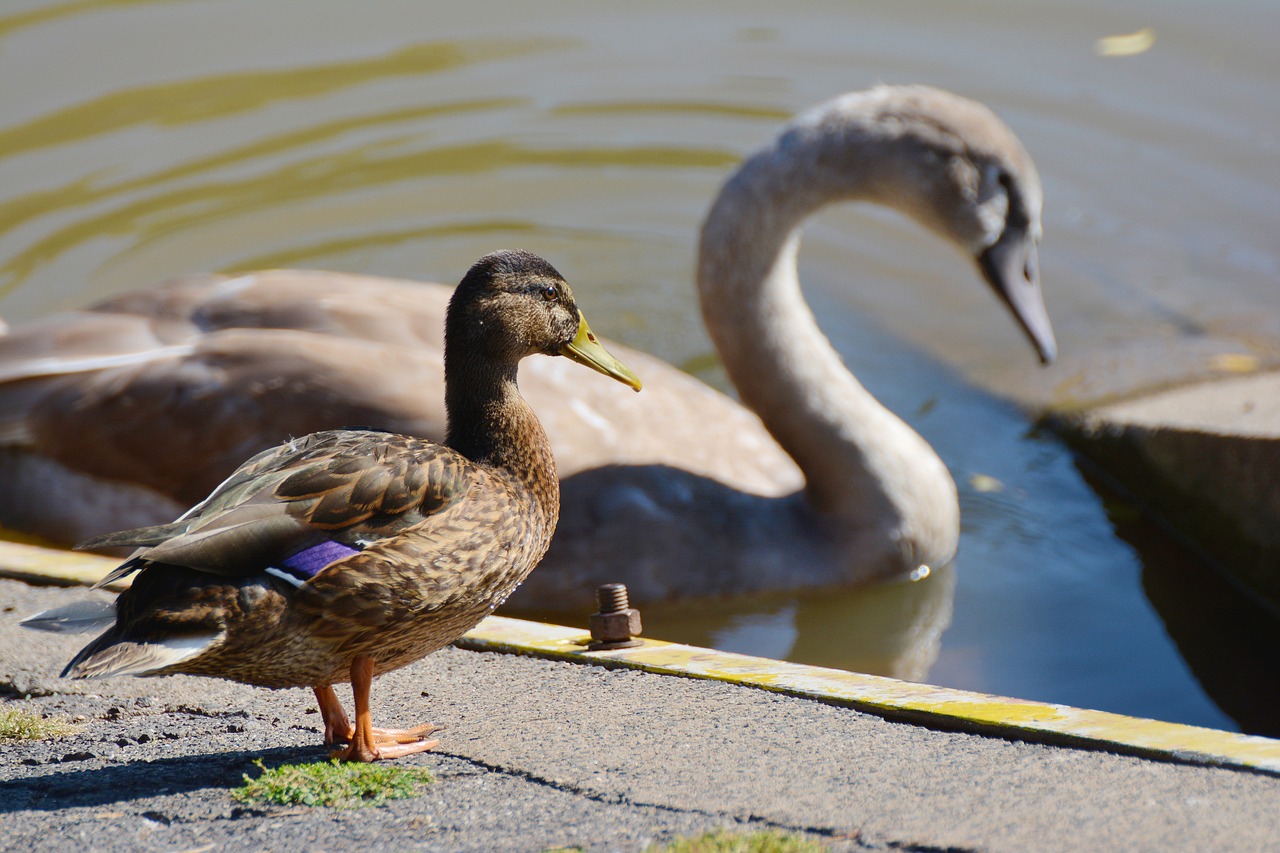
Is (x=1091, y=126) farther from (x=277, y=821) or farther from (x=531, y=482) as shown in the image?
(x=277, y=821)

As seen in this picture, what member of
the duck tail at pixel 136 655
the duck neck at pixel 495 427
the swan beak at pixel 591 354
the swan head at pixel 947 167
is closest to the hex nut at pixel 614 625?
the duck neck at pixel 495 427

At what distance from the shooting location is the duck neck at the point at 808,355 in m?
5.53

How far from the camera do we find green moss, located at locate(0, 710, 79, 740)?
3430 mm

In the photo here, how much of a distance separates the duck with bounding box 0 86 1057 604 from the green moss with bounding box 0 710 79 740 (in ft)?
5.86

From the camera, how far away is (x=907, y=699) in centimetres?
354

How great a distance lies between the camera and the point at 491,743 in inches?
134

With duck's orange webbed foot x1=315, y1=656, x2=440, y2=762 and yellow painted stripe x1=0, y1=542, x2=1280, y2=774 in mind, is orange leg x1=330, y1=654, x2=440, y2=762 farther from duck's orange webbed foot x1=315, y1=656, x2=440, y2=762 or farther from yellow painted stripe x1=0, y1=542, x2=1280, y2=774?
yellow painted stripe x1=0, y1=542, x2=1280, y2=774

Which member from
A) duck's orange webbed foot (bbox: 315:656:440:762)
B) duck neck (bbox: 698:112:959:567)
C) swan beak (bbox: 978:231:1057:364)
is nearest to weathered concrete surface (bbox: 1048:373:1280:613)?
swan beak (bbox: 978:231:1057:364)

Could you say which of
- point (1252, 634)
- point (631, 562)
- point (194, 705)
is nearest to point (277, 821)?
point (194, 705)

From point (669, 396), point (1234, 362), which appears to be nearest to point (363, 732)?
point (669, 396)

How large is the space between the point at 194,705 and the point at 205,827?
2.71 ft

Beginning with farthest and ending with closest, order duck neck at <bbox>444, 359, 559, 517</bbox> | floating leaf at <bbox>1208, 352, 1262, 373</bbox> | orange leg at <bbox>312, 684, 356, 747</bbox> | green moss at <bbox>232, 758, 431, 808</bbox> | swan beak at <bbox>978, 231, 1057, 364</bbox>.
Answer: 1. floating leaf at <bbox>1208, 352, 1262, 373</bbox>
2. swan beak at <bbox>978, 231, 1057, 364</bbox>
3. duck neck at <bbox>444, 359, 559, 517</bbox>
4. orange leg at <bbox>312, 684, 356, 747</bbox>
5. green moss at <bbox>232, 758, 431, 808</bbox>

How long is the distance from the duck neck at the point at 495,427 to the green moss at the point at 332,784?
736 mm

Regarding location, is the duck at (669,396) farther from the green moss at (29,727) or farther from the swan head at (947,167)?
the green moss at (29,727)
